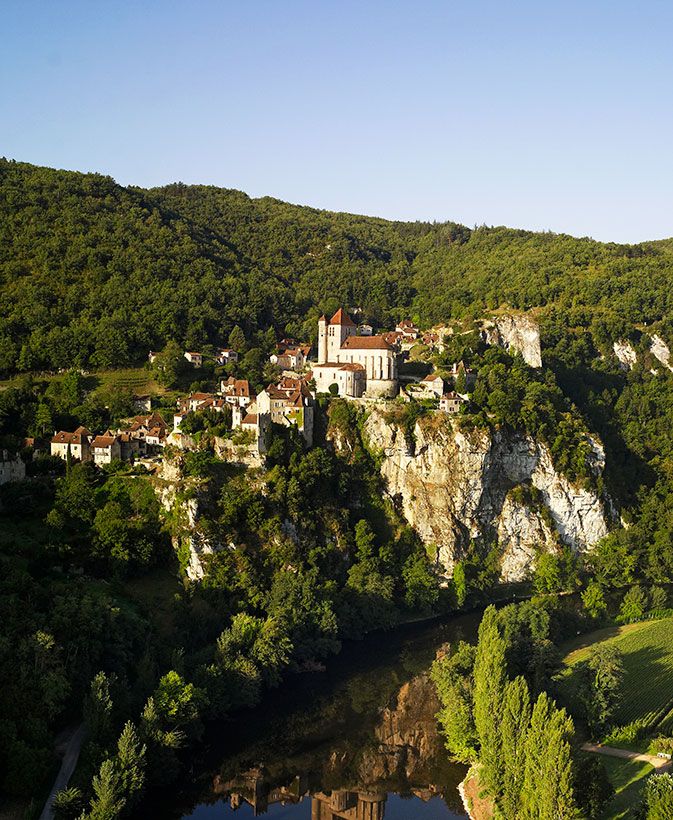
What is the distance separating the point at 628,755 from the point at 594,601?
2201cm

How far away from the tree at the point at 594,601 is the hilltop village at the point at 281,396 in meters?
17.6

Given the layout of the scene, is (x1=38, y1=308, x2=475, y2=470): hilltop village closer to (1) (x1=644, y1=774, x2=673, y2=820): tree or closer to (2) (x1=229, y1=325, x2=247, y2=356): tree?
(2) (x1=229, y1=325, x2=247, y2=356): tree

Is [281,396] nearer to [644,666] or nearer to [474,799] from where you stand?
[644,666]

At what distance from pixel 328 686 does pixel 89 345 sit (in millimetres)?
37388

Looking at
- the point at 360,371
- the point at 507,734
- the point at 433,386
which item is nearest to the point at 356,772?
the point at 507,734

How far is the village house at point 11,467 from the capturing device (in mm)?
53750

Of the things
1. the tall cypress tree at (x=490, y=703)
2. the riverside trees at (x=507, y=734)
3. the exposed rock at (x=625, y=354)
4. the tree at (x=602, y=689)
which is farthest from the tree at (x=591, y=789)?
the exposed rock at (x=625, y=354)

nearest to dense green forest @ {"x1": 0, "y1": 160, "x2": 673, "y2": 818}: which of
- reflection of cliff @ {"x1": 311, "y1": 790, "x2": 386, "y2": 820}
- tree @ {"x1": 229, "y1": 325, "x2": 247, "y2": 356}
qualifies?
tree @ {"x1": 229, "y1": 325, "x2": 247, "y2": 356}

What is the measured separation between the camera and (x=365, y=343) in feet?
231

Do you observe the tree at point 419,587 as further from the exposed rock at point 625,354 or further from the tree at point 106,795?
the exposed rock at point 625,354

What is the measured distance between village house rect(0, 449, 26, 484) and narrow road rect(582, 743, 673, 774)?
127 feet

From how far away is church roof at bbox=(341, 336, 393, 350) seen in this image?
228ft

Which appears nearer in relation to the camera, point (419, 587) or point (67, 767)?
point (67, 767)

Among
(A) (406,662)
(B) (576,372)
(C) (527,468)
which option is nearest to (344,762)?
(A) (406,662)
